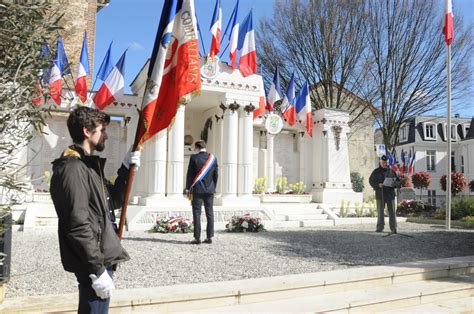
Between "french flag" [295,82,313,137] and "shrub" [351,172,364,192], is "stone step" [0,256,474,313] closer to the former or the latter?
"french flag" [295,82,313,137]

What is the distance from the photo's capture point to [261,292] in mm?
4613

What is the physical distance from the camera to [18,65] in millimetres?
3104

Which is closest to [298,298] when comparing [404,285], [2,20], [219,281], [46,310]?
[219,281]

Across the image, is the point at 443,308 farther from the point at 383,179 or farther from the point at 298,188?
the point at 298,188

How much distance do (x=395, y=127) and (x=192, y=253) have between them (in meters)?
17.8

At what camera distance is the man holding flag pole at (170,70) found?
3.26 m

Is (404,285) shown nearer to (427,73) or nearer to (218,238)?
(218,238)

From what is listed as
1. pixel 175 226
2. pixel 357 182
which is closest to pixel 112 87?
pixel 175 226

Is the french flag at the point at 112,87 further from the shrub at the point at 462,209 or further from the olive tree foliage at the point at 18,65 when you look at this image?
the shrub at the point at 462,209

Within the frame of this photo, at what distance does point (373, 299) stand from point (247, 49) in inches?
471

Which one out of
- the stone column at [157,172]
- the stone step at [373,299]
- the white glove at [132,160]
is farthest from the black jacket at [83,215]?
→ the stone column at [157,172]

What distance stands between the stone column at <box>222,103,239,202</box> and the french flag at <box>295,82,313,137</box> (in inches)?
174

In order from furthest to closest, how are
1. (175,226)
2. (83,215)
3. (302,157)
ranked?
(302,157), (175,226), (83,215)

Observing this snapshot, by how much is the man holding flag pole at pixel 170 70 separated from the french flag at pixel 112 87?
448 inches
